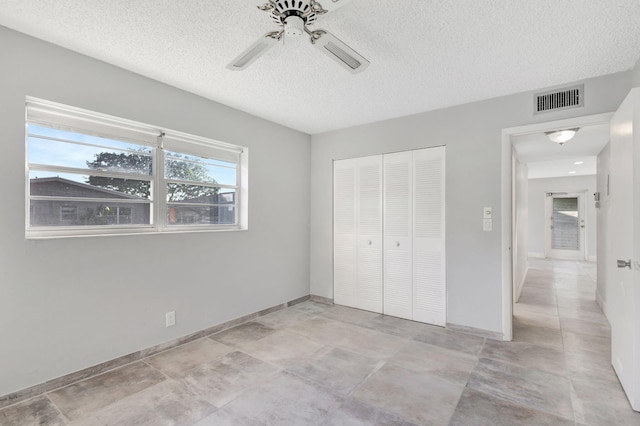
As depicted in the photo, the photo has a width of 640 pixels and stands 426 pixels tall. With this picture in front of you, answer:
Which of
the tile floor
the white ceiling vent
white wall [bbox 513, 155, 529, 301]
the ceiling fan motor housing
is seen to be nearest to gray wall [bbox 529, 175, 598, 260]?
white wall [bbox 513, 155, 529, 301]

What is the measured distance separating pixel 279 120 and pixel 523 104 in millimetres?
2717

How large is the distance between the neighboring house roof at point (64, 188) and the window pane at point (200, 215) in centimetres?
56

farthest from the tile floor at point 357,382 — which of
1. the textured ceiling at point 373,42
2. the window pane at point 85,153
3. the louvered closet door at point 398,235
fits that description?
the textured ceiling at point 373,42

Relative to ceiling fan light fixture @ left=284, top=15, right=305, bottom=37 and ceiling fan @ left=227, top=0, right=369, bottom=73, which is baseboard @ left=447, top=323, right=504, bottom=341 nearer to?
ceiling fan @ left=227, top=0, right=369, bottom=73

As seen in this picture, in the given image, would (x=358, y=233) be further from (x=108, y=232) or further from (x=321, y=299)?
(x=108, y=232)

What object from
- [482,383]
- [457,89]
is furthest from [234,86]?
[482,383]

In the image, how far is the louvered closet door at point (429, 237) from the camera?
350 cm

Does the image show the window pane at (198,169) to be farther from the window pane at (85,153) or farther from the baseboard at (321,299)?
the baseboard at (321,299)

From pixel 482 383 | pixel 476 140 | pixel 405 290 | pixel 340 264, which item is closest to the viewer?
pixel 482 383

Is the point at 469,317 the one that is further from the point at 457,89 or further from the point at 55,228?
the point at 55,228

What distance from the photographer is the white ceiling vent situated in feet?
9.00

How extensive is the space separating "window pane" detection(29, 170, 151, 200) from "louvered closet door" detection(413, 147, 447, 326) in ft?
9.60

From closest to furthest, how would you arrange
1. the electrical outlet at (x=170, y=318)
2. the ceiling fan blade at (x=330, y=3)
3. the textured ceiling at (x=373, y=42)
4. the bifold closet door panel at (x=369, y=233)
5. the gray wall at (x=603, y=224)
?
the ceiling fan blade at (x=330, y=3), the textured ceiling at (x=373, y=42), the electrical outlet at (x=170, y=318), the bifold closet door panel at (x=369, y=233), the gray wall at (x=603, y=224)

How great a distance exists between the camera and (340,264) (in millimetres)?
4352
